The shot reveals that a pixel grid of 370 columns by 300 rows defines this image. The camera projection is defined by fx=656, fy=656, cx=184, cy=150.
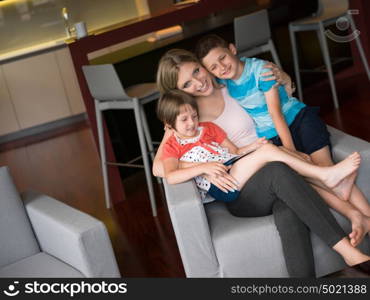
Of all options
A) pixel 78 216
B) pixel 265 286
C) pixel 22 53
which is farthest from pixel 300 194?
pixel 22 53

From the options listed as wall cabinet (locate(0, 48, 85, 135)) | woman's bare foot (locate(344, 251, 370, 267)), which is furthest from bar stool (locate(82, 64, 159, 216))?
wall cabinet (locate(0, 48, 85, 135))

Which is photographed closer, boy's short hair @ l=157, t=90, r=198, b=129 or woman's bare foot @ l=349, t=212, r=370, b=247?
woman's bare foot @ l=349, t=212, r=370, b=247

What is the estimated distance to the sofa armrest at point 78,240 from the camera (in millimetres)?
2236

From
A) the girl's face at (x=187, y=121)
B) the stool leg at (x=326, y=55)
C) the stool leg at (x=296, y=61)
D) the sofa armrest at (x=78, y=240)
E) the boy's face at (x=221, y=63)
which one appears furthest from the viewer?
the stool leg at (x=296, y=61)

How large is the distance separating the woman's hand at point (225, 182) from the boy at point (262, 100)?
295 millimetres

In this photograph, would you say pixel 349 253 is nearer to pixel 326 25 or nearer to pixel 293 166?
pixel 293 166

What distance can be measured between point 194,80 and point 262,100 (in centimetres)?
30

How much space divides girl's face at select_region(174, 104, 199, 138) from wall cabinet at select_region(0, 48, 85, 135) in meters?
4.18

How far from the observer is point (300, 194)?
7.30ft

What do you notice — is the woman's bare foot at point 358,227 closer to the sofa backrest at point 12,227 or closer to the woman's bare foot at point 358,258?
the woman's bare foot at point 358,258

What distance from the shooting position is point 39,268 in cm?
240

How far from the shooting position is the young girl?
7.65ft

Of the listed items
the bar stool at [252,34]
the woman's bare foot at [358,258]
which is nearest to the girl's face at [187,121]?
the woman's bare foot at [358,258]

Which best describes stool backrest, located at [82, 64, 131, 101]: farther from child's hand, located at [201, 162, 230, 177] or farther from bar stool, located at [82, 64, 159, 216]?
child's hand, located at [201, 162, 230, 177]
